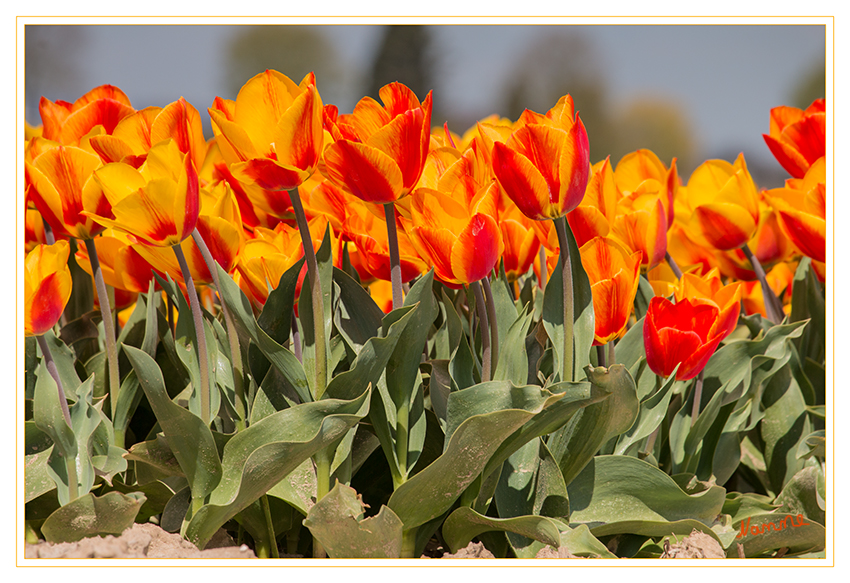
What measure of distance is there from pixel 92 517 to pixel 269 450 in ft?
0.69

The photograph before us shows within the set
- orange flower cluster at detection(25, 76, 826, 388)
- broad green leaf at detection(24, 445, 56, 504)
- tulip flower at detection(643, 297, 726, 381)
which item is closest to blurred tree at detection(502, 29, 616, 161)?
orange flower cluster at detection(25, 76, 826, 388)

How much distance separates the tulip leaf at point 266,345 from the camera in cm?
62

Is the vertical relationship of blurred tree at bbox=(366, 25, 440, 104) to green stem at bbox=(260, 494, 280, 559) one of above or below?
above

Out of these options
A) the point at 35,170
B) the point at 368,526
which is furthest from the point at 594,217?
the point at 35,170

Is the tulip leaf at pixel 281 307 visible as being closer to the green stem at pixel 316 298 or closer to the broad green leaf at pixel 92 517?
the green stem at pixel 316 298

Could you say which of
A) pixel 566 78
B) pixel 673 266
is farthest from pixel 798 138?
pixel 566 78

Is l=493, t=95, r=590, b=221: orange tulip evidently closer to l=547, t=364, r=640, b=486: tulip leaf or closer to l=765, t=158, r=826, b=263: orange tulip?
l=547, t=364, r=640, b=486: tulip leaf

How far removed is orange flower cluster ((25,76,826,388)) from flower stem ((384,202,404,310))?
2 centimetres

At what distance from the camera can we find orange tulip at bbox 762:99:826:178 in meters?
1.08

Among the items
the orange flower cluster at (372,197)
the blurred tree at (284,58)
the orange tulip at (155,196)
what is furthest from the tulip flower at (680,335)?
the blurred tree at (284,58)

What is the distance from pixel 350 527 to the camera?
591mm

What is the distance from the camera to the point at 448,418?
0.63 metres

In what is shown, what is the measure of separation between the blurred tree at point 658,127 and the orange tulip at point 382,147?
1638 cm
